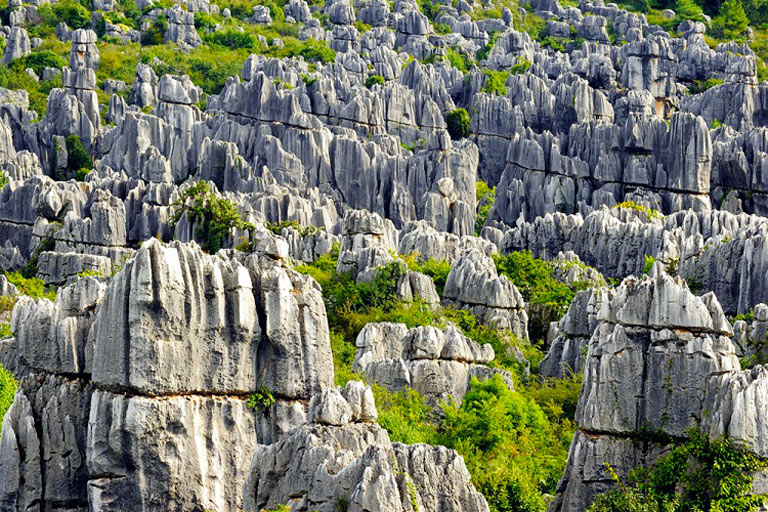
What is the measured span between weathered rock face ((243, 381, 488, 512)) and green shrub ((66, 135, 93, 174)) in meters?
60.1

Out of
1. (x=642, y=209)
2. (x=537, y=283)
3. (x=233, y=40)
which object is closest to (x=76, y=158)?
(x=233, y=40)

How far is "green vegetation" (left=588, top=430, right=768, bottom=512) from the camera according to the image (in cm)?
1741

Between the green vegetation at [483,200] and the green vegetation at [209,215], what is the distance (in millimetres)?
19397

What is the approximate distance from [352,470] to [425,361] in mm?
13285

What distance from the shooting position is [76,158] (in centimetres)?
7544

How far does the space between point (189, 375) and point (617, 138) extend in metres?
55.0

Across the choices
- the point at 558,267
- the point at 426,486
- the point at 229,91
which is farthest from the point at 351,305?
the point at 229,91

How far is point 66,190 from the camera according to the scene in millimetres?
55375

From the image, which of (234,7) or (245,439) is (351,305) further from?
(234,7)

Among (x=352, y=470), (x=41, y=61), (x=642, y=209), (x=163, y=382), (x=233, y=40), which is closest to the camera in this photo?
(x=352, y=470)

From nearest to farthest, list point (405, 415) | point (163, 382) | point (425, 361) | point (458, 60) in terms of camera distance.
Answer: point (163, 382) → point (405, 415) → point (425, 361) → point (458, 60)

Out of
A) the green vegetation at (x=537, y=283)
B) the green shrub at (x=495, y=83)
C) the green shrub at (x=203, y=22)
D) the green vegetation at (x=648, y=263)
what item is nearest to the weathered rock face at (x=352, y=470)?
the green vegetation at (x=537, y=283)

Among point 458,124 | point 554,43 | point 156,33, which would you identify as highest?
point 156,33

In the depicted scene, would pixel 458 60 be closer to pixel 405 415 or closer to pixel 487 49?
pixel 487 49
